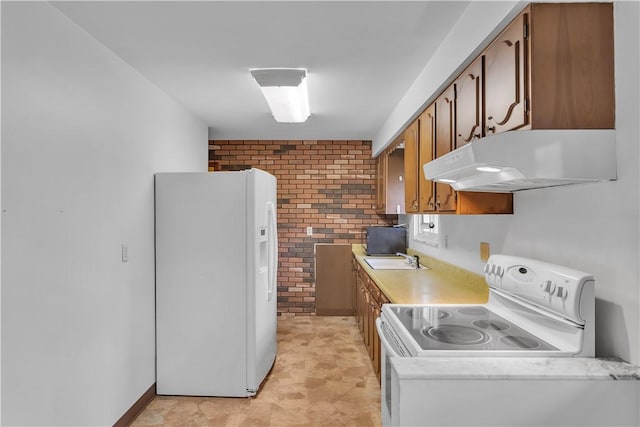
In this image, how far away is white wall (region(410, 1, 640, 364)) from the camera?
130cm

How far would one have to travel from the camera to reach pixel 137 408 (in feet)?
9.07

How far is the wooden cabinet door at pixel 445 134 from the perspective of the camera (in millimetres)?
2236

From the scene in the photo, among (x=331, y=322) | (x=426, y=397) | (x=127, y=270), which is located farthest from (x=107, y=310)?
(x=331, y=322)

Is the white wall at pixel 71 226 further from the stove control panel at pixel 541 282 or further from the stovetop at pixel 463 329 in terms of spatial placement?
the stove control panel at pixel 541 282

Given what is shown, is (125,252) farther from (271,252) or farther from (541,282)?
(541,282)

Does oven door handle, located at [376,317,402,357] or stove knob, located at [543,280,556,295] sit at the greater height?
stove knob, located at [543,280,556,295]

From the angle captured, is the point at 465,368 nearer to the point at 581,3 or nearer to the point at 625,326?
the point at 625,326

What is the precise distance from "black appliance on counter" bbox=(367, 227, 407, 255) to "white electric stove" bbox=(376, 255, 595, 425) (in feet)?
8.44

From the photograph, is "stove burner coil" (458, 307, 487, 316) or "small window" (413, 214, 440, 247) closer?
"stove burner coil" (458, 307, 487, 316)

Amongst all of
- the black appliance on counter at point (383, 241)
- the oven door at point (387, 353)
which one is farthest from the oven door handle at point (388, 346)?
the black appliance on counter at point (383, 241)

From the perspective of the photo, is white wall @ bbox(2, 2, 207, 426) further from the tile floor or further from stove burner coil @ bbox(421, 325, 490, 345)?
stove burner coil @ bbox(421, 325, 490, 345)

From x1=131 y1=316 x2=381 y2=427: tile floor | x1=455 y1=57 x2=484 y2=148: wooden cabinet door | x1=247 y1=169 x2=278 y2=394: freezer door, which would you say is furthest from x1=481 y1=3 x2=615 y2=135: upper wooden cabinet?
x1=131 y1=316 x2=381 y2=427: tile floor

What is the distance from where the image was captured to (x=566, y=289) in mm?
1392

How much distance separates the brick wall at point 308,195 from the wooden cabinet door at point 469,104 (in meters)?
3.26
